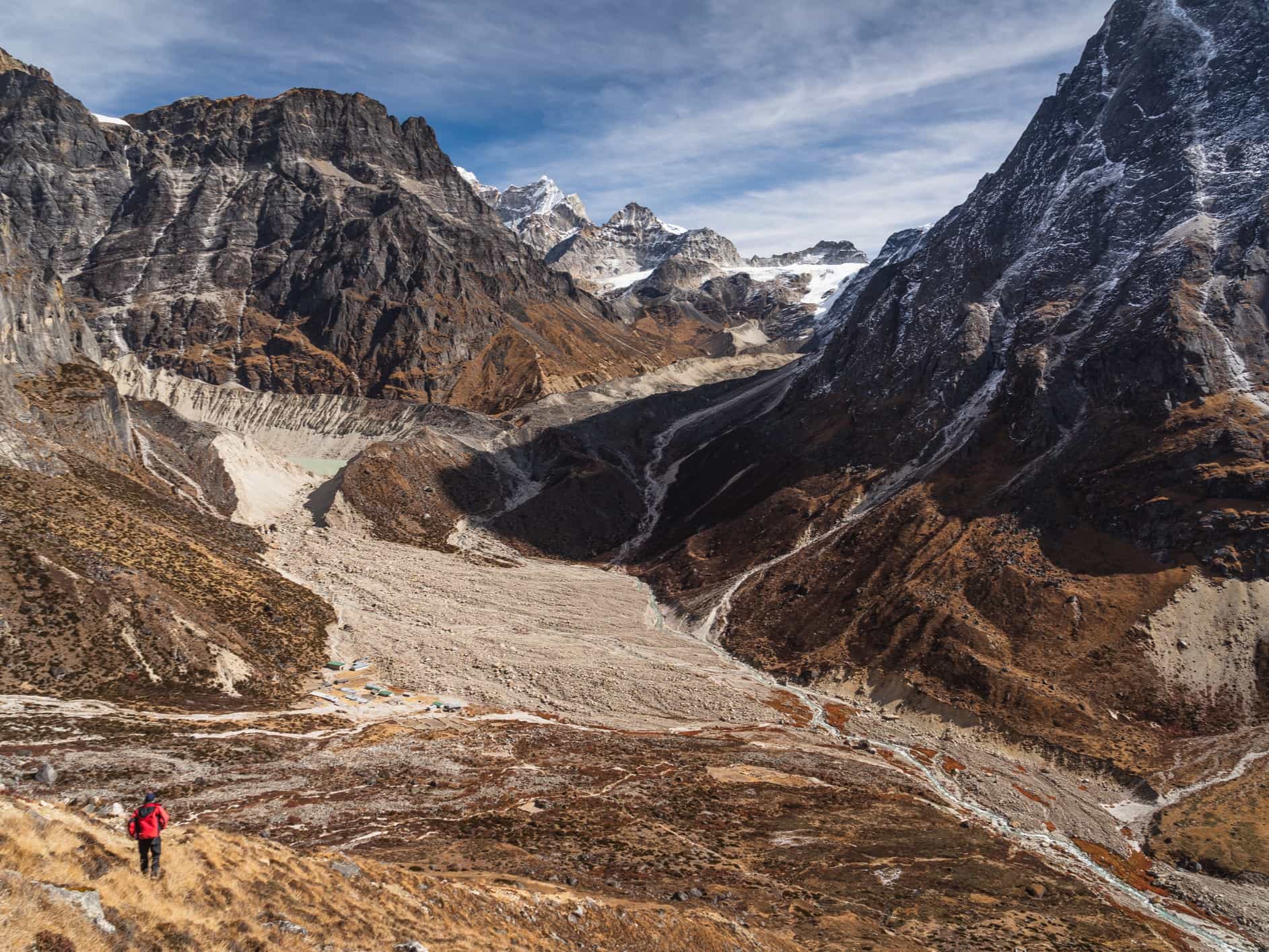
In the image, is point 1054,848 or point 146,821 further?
point 1054,848

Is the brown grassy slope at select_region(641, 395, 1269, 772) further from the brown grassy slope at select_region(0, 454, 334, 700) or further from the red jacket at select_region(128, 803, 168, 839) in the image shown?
the red jacket at select_region(128, 803, 168, 839)

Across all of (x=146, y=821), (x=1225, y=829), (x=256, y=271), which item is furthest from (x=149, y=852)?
(x=256, y=271)

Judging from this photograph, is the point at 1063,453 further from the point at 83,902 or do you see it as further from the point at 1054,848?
the point at 83,902

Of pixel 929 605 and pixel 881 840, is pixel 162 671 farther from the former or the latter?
pixel 929 605

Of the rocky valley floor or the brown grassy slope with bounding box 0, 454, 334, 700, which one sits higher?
the brown grassy slope with bounding box 0, 454, 334, 700

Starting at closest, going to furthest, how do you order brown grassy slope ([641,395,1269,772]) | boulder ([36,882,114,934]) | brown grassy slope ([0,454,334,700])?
boulder ([36,882,114,934]), brown grassy slope ([0,454,334,700]), brown grassy slope ([641,395,1269,772])

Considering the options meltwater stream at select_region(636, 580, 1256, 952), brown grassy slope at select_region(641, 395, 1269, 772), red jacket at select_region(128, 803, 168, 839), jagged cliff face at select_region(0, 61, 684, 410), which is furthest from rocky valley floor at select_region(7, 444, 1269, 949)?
jagged cliff face at select_region(0, 61, 684, 410)
